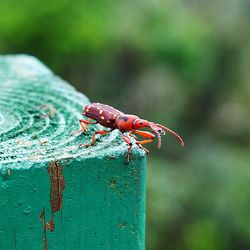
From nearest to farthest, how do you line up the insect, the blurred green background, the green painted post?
1. the green painted post
2. the insect
3. the blurred green background

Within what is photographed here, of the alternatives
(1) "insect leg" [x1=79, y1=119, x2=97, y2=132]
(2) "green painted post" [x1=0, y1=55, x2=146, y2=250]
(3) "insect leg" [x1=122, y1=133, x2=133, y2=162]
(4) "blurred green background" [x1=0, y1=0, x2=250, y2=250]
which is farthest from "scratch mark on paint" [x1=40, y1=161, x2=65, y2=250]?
(4) "blurred green background" [x1=0, y1=0, x2=250, y2=250]

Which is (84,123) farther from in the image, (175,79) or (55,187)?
(175,79)

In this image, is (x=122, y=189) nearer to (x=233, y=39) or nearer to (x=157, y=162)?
(x=157, y=162)

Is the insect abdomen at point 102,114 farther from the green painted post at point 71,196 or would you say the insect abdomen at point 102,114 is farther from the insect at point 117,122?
the green painted post at point 71,196

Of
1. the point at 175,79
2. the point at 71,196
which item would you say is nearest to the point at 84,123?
the point at 71,196

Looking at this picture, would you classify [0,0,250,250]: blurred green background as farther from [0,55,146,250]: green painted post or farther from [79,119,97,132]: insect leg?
[0,55,146,250]: green painted post

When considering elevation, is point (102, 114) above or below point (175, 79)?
above

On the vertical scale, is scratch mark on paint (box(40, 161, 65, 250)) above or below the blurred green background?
above

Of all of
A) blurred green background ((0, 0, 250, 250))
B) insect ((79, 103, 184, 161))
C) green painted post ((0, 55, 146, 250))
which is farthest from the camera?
blurred green background ((0, 0, 250, 250))
